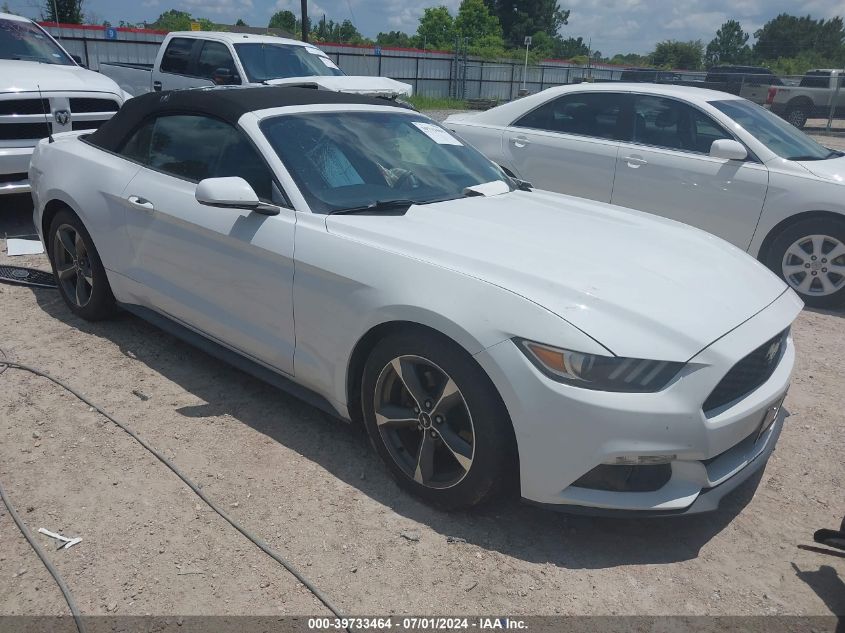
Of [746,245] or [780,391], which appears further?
[746,245]

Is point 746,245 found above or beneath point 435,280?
beneath

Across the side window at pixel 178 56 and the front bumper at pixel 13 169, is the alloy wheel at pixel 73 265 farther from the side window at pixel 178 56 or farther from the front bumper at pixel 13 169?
the side window at pixel 178 56

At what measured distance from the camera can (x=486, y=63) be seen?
112 feet

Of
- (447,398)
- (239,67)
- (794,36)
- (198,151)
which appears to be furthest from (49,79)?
(794,36)

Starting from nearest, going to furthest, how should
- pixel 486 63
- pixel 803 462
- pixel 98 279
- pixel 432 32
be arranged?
pixel 803 462, pixel 98 279, pixel 486 63, pixel 432 32

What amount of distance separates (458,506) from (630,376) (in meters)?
0.90

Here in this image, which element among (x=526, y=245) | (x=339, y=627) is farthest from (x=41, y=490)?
(x=526, y=245)

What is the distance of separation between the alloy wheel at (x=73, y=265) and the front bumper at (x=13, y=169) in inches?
90.3

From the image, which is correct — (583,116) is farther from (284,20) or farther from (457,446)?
(284,20)

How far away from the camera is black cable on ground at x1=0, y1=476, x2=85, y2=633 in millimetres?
2432

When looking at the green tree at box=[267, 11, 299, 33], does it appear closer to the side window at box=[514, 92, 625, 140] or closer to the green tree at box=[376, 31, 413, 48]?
the green tree at box=[376, 31, 413, 48]

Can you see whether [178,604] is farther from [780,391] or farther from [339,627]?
[780,391]

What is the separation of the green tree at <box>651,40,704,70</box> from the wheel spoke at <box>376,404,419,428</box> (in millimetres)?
69491

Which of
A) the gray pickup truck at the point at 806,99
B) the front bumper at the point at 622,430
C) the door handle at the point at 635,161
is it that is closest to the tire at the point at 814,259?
the door handle at the point at 635,161
